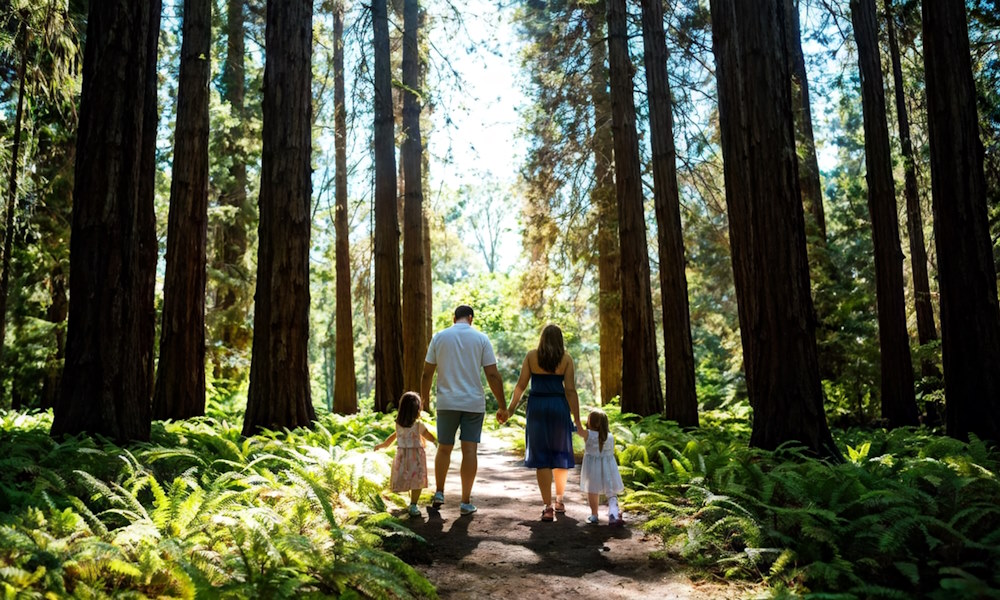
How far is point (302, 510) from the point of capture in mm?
4781

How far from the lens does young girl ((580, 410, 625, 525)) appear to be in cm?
577

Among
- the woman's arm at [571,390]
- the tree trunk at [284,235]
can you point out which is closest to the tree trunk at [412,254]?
the tree trunk at [284,235]

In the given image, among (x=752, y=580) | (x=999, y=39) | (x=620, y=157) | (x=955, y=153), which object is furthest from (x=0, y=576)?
(x=999, y=39)

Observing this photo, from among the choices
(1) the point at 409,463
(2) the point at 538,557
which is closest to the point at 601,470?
(2) the point at 538,557

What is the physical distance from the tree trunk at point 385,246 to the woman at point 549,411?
795cm

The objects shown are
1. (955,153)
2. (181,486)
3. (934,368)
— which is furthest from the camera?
(934,368)

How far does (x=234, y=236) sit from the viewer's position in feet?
61.1

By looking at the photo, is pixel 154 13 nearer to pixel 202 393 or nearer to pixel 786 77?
pixel 202 393

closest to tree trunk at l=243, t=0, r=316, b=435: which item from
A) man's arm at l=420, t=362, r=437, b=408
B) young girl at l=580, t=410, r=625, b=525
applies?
man's arm at l=420, t=362, r=437, b=408

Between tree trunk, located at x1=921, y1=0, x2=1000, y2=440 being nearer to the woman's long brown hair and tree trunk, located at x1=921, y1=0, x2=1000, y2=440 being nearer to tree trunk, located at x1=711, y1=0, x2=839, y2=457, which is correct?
tree trunk, located at x1=711, y1=0, x2=839, y2=457

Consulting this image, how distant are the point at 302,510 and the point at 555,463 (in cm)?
227

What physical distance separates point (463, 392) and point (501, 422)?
1.45 ft

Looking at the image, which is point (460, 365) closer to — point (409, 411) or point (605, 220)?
point (409, 411)

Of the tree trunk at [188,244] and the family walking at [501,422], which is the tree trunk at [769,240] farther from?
the tree trunk at [188,244]
